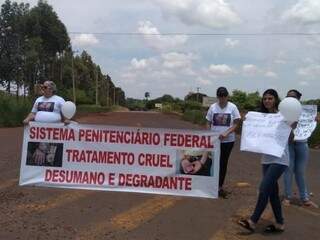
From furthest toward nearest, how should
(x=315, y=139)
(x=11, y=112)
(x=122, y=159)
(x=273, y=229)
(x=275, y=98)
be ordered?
(x=11, y=112), (x=315, y=139), (x=122, y=159), (x=275, y=98), (x=273, y=229)

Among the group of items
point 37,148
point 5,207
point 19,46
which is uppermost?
point 19,46

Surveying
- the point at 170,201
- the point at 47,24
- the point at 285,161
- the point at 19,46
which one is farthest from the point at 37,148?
the point at 47,24

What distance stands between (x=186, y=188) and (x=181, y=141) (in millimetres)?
754

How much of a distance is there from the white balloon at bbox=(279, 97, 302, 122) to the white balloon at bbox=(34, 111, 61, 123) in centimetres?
406

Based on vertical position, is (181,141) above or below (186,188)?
above

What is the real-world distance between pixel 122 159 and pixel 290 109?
3.16 metres

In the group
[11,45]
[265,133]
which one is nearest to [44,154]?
[265,133]

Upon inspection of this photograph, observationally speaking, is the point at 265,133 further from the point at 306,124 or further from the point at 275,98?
the point at 306,124

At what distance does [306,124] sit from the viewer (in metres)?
10.1

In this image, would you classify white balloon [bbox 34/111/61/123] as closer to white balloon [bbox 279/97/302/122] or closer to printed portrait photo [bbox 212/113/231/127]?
printed portrait photo [bbox 212/113/231/127]

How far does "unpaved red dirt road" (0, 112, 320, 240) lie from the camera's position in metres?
7.80

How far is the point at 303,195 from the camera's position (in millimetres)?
9938

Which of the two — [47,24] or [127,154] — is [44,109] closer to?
[127,154]

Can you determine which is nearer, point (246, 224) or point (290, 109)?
point (290, 109)
